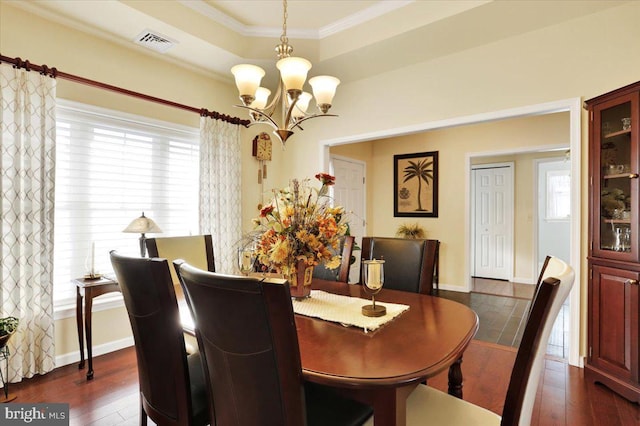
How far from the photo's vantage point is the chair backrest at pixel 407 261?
204 centimetres

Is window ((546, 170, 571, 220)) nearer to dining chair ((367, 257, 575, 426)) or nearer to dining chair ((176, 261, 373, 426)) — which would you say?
dining chair ((367, 257, 575, 426))

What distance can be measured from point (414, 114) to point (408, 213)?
2519mm

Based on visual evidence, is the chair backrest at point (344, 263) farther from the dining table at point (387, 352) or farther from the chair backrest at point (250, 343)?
the chair backrest at point (250, 343)

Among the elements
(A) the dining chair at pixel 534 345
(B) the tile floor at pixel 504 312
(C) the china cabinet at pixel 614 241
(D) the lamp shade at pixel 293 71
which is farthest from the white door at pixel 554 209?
(A) the dining chair at pixel 534 345

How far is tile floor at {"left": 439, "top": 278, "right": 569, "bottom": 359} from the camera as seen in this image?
3191 mm

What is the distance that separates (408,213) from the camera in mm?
5609

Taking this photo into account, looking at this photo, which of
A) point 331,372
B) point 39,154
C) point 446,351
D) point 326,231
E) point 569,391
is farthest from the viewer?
point 39,154

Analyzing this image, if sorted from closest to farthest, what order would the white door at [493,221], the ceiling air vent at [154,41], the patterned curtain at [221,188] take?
the ceiling air vent at [154,41]
the patterned curtain at [221,188]
the white door at [493,221]

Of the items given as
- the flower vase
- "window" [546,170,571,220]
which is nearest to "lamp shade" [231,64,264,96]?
the flower vase

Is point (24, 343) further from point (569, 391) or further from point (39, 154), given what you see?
point (569, 391)

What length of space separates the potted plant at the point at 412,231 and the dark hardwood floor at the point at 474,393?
9.05ft

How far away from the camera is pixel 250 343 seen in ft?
3.10

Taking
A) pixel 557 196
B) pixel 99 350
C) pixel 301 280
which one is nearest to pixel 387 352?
pixel 301 280

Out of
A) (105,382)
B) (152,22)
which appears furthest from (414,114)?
(105,382)
